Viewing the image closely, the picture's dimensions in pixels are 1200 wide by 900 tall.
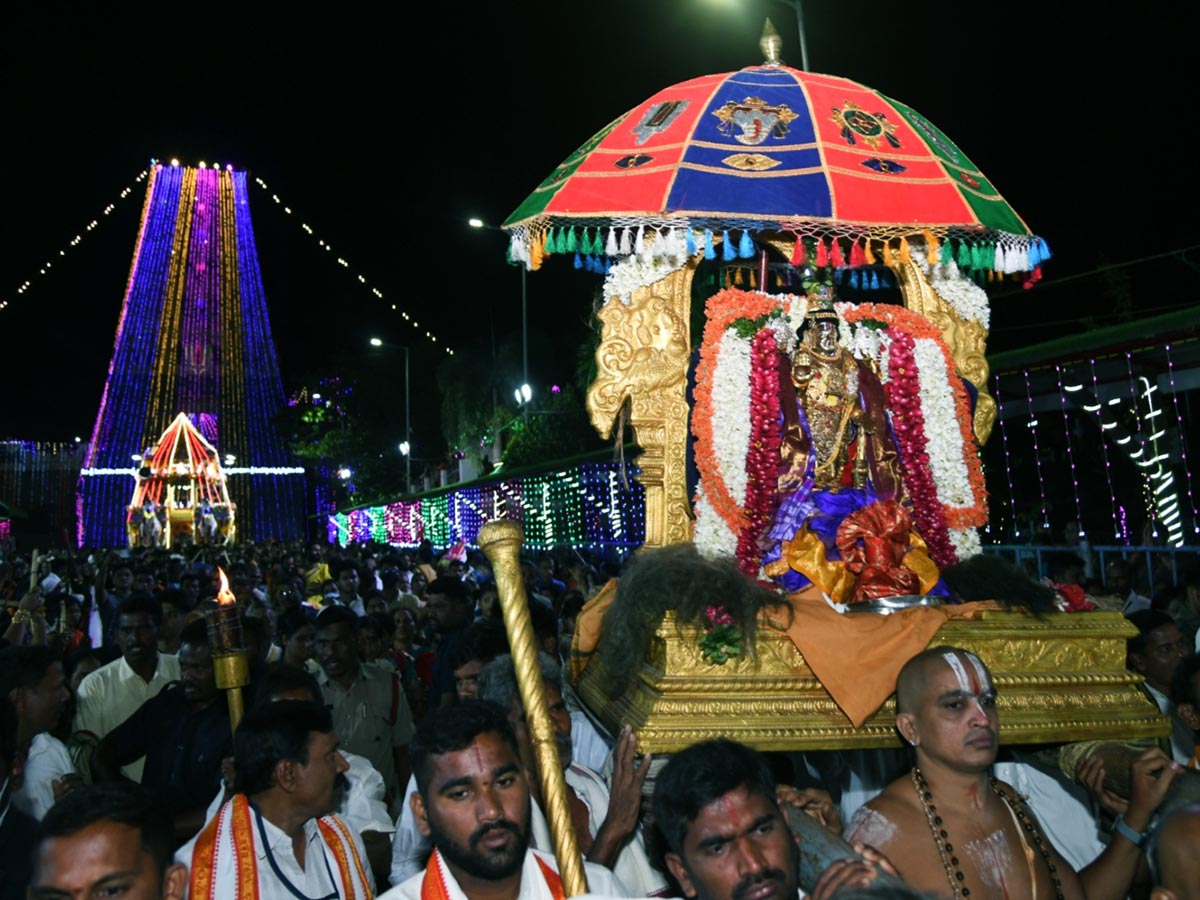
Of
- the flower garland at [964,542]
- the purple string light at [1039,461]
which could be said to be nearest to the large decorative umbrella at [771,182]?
the flower garland at [964,542]

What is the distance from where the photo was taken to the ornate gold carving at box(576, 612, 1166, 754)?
4.52 m

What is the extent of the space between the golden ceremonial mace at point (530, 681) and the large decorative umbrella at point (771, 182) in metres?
3.13

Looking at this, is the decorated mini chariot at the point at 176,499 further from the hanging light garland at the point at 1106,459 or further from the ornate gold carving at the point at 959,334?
the ornate gold carving at the point at 959,334

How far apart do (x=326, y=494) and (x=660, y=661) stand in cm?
5758

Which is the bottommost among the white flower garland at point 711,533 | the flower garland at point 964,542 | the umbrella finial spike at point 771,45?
the flower garland at point 964,542

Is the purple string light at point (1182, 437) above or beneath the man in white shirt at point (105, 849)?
above

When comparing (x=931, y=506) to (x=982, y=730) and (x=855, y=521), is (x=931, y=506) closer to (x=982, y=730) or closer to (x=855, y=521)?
(x=855, y=521)

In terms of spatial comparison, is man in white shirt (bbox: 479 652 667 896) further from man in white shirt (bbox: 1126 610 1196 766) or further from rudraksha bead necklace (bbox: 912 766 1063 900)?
man in white shirt (bbox: 1126 610 1196 766)

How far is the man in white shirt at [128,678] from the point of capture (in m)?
6.44

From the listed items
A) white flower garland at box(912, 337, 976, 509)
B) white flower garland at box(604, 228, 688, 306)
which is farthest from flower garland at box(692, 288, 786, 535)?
white flower garland at box(912, 337, 976, 509)

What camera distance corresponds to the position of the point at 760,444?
6125 millimetres

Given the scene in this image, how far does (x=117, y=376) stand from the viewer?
48.7 metres

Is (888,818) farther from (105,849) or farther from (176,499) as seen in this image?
(176,499)

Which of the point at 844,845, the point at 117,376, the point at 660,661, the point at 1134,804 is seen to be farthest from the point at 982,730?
the point at 117,376
